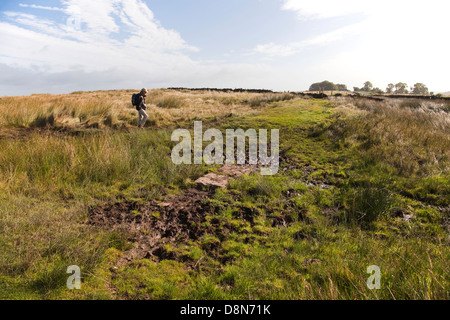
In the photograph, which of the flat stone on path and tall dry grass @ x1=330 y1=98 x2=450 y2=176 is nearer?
the flat stone on path

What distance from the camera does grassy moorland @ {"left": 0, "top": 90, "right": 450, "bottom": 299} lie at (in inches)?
112

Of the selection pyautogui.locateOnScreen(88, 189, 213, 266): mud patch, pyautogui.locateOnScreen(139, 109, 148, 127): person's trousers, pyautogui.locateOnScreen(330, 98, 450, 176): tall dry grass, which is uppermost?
pyautogui.locateOnScreen(139, 109, 148, 127): person's trousers

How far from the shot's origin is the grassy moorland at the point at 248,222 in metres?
2.84

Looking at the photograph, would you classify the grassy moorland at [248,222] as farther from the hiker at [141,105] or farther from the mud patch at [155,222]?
the hiker at [141,105]

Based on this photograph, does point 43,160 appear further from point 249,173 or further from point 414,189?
point 414,189

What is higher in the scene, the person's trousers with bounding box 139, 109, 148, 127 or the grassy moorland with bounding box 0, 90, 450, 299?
the person's trousers with bounding box 139, 109, 148, 127

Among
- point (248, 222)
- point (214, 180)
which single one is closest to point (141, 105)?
point (214, 180)

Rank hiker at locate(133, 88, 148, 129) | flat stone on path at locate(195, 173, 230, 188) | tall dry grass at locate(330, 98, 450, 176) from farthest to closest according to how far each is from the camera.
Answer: hiker at locate(133, 88, 148, 129), tall dry grass at locate(330, 98, 450, 176), flat stone on path at locate(195, 173, 230, 188)

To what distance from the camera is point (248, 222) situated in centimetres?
476

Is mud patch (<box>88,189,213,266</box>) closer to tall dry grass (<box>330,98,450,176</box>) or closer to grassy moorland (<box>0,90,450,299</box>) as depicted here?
grassy moorland (<box>0,90,450,299</box>)

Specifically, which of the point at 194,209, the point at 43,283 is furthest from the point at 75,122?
the point at 43,283

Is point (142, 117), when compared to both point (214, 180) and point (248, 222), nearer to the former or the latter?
point (214, 180)

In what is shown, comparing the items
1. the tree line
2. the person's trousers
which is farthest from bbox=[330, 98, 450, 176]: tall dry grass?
the tree line
